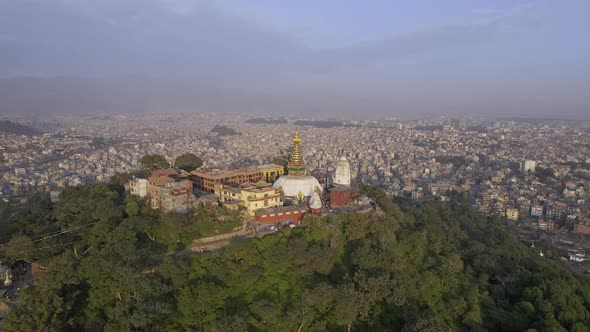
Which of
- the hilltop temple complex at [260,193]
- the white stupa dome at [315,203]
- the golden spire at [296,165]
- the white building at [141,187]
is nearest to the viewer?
the hilltop temple complex at [260,193]

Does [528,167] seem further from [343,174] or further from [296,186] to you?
[296,186]

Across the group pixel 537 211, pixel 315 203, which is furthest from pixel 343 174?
pixel 537 211

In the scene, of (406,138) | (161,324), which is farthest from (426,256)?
(406,138)

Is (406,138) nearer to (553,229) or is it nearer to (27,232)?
(553,229)

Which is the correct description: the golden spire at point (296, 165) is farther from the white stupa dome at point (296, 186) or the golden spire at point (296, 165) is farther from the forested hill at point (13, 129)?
the forested hill at point (13, 129)

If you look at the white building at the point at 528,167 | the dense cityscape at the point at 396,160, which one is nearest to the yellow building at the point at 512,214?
the dense cityscape at the point at 396,160

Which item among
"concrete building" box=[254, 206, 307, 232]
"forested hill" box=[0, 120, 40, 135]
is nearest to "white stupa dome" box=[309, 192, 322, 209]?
"concrete building" box=[254, 206, 307, 232]

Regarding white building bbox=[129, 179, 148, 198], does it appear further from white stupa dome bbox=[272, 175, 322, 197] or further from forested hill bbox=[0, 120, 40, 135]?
forested hill bbox=[0, 120, 40, 135]
